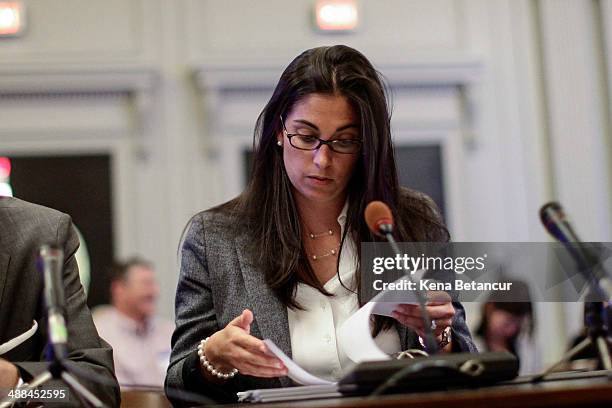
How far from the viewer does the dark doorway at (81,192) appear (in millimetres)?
5234

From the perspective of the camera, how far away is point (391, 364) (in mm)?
1353

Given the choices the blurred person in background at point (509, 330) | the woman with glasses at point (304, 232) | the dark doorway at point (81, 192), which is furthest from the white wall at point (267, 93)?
the woman with glasses at point (304, 232)

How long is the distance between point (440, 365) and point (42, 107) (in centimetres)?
438

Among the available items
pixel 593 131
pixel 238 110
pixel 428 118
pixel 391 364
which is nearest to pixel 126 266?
pixel 238 110

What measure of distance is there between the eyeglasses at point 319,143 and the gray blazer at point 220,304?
0.24 meters

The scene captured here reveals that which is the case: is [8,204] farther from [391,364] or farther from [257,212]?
[391,364]

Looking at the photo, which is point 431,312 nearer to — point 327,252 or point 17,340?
point 327,252

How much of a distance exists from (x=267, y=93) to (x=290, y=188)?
3.44 m

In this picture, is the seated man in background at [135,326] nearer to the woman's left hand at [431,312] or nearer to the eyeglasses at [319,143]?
the eyeglasses at [319,143]

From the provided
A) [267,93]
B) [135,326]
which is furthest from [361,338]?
[267,93]

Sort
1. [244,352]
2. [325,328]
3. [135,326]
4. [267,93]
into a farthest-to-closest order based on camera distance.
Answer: [267,93] → [135,326] → [325,328] → [244,352]

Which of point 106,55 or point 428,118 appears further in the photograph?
point 428,118

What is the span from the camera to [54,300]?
1.36 m

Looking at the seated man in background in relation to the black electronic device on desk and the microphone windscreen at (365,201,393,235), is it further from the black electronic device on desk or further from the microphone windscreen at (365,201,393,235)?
the black electronic device on desk
